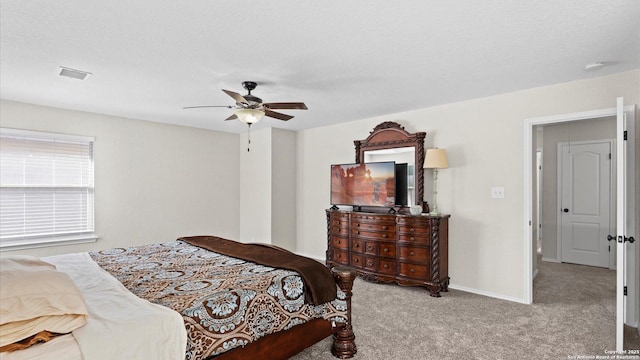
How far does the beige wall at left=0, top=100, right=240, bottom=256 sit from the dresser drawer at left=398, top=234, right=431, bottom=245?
3630mm

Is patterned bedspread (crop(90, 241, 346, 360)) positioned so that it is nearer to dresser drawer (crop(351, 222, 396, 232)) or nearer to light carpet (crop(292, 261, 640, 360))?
light carpet (crop(292, 261, 640, 360))

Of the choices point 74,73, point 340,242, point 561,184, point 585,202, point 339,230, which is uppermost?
point 74,73

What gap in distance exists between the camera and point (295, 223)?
21.0 ft

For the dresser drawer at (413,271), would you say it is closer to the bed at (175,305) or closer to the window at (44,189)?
the bed at (175,305)

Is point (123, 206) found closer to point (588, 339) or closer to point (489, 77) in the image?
point (489, 77)

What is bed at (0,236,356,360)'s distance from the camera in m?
1.50

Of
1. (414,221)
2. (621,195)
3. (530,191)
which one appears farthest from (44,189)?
(621,195)

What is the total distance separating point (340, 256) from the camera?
4973mm

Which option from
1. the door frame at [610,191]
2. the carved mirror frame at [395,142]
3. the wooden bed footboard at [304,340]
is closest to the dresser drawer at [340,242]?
the carved mirror frame at [395,142]

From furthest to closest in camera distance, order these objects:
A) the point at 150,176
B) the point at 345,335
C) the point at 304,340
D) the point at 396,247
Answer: the point at 150,176 → the point at 396,247 → the point at 345,335 → the point at 304,340

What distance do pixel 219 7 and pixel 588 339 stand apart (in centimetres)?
387

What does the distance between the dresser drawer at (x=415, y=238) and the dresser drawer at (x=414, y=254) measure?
7 cm

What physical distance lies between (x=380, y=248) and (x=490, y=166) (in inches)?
67.8

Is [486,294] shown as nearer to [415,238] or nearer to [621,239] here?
[415,238]
